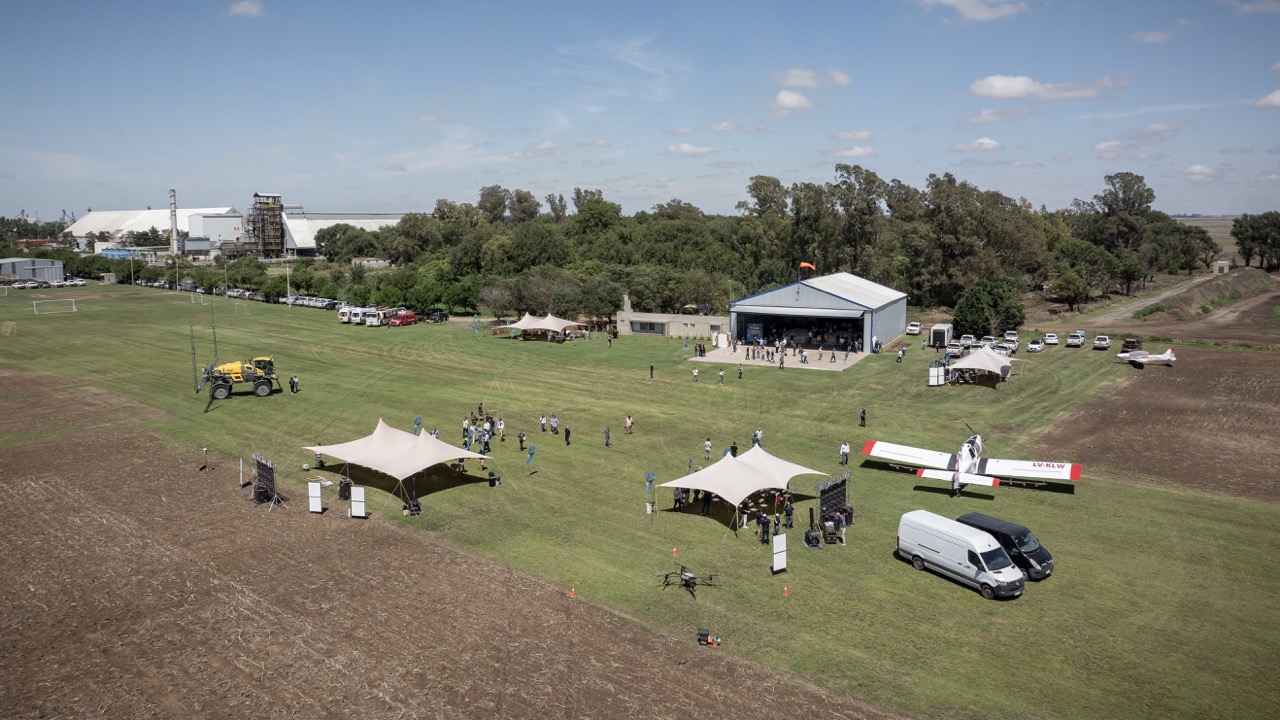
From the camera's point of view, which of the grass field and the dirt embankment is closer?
the grass field

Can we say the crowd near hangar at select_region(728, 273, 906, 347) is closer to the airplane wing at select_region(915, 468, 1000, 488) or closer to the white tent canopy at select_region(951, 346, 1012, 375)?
the white tent canopy at select_region(951, 346, 1012, 375)

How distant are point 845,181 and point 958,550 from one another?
3036 inches

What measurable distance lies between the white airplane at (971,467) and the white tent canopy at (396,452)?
16.6 meters

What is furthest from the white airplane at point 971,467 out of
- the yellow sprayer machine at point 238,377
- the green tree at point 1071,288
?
the green tree at point 1071,288

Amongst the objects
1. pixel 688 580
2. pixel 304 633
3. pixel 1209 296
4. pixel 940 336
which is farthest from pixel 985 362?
pixel 1209 296

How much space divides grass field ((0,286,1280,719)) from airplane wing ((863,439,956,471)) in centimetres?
79

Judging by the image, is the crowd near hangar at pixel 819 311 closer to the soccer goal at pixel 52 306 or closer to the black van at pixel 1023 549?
the black van at pixel 1023 549

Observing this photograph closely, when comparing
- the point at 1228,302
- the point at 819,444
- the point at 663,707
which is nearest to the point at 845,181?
the point at 1228,302

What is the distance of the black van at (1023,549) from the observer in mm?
21047

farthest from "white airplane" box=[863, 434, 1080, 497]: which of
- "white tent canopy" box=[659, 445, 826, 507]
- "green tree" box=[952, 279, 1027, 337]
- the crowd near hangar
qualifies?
"green tree" box=[952, 279, 1027, 337]

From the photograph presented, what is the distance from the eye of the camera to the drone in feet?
67.8

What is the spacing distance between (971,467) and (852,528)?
7.12 metres

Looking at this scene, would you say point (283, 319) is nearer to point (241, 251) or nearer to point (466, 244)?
point (466, 244)

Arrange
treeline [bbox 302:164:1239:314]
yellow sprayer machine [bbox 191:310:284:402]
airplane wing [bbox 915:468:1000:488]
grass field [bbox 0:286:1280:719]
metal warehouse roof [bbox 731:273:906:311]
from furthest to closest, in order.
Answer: treeline [bbox 302:164:1239:314] → metal warehouse roof [bbox 731:273:906:311] → yellow sprayer machine [bbox 191:310:284:402] → airplane wing [bbox 915:468:1000:488] → grass field [bbox 0:286:1280:719]
